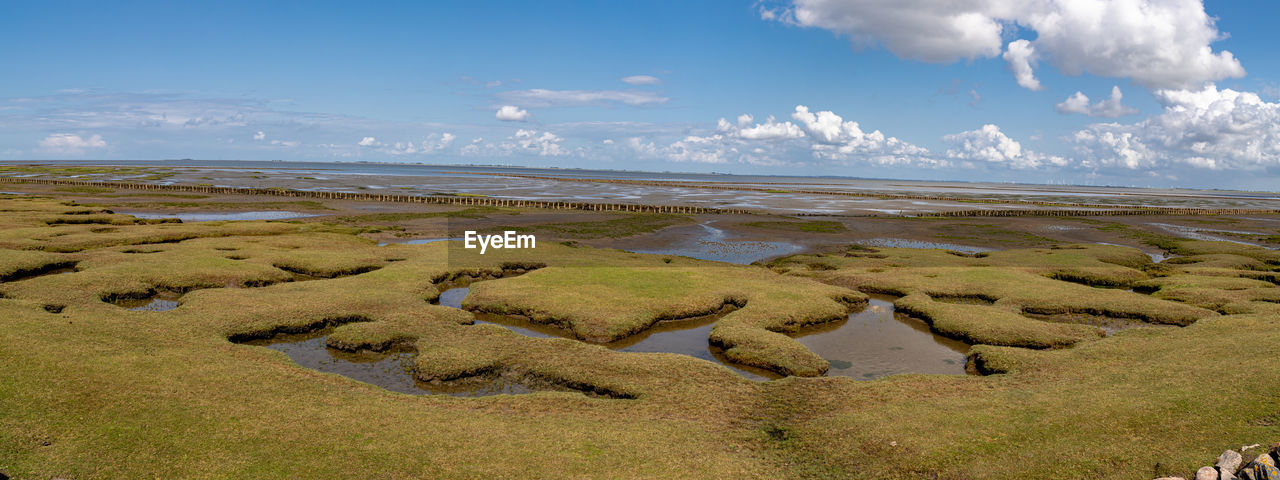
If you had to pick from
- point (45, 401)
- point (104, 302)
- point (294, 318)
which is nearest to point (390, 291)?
point (294, 318)

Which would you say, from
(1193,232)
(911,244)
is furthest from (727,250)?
(1193,232)

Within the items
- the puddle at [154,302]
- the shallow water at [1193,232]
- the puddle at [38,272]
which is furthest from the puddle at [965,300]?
the shallow water at [1193,232]

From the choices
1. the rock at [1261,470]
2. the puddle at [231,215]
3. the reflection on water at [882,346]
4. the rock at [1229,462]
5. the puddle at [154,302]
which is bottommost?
the reflection on water at [882,346]

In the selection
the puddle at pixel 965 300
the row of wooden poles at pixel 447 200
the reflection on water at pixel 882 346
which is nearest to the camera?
the reflection on water at pixel 882 346

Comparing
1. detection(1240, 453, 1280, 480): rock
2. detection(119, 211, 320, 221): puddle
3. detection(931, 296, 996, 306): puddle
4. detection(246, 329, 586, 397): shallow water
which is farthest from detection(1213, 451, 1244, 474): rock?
detection(119, 211, 320, 221): puddle

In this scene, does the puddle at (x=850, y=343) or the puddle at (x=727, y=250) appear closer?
the puddle at (x=850, y=343)

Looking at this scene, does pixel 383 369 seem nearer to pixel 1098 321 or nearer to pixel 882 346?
pixel 882 346

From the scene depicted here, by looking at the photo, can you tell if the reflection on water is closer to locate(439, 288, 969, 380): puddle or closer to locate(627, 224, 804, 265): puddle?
locate(439, 288, 969, 380): puddle

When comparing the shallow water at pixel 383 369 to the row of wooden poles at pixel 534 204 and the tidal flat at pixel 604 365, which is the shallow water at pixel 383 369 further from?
the row of wooden poles at pixel 534 204
